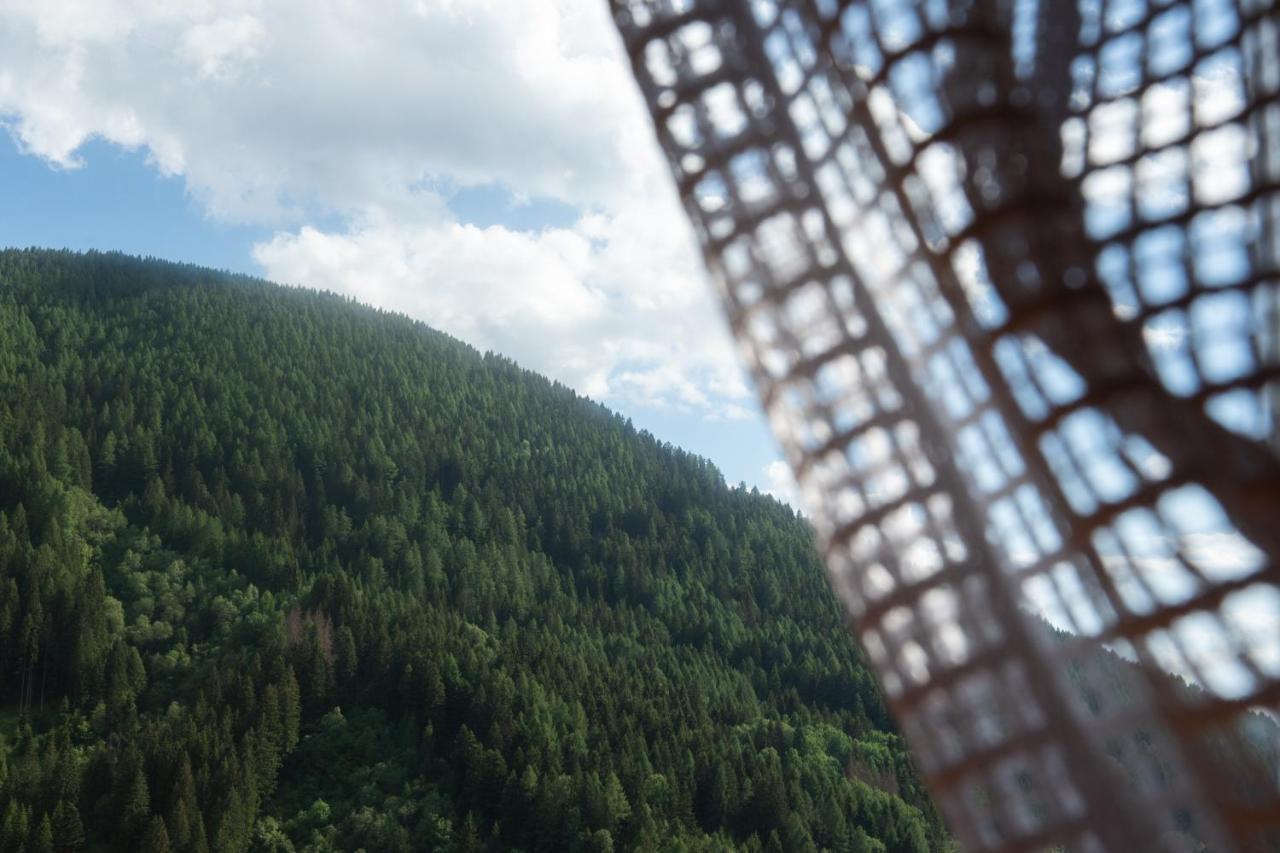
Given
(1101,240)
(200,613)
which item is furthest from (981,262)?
(200,613)

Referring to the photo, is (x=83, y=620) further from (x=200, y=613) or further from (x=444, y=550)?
(x=444, y=550)

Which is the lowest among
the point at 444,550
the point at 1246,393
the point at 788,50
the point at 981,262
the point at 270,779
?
the point at 1246,393

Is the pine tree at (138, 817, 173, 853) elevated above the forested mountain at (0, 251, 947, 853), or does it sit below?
below

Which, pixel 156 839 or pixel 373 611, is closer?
pixel 156 839

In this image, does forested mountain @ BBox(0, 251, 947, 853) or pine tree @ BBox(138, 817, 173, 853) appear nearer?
pine tree @ BBox(138, 817, 173, 853)

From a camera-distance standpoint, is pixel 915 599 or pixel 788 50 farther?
pixel 788 50

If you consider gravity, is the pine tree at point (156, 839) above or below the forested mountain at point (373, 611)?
below

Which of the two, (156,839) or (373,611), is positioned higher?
(373,611)

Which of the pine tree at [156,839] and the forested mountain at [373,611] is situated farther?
the forested mountain at [373,611]
